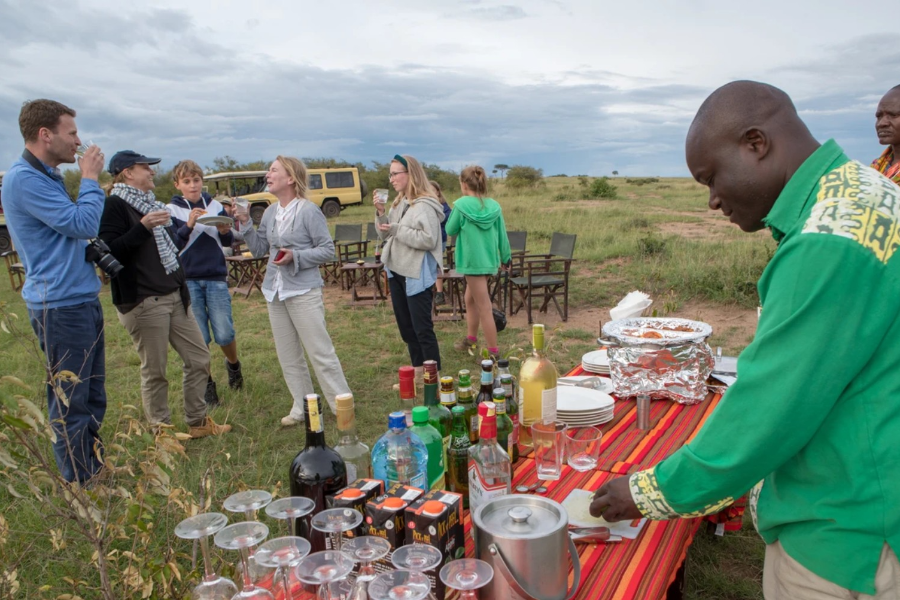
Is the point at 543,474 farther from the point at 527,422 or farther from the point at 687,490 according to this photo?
the point at 687,490

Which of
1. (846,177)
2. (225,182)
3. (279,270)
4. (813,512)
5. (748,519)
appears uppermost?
(225,182)

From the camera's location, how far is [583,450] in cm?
192

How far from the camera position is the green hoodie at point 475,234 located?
18.3 feet

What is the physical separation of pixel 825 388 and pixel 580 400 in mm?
1359

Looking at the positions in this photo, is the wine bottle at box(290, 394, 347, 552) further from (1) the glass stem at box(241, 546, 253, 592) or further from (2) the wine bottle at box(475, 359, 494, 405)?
(2) the wine bottle at box(475, 359, 494, 405)

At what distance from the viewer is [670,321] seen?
270cm

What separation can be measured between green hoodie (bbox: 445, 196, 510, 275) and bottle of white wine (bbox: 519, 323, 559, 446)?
3518 millimetres

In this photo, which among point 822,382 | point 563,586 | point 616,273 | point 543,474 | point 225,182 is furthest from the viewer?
point 225,182

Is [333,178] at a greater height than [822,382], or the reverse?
[333,178]

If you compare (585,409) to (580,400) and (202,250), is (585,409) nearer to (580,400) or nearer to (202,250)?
(580,400)

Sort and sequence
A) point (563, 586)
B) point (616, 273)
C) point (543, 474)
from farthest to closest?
point (616, 273) → point (543, 474) → point (563, 586)

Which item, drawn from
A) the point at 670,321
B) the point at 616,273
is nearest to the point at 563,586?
the point at 670,321

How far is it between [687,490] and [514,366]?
11.8ft

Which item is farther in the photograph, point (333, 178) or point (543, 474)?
point (333, 178)
